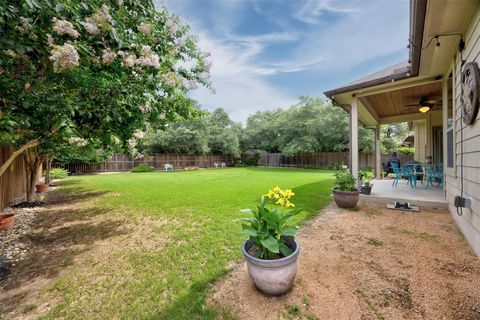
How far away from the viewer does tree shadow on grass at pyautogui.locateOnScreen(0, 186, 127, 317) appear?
2.14 metres

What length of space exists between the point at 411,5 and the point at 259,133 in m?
19.6

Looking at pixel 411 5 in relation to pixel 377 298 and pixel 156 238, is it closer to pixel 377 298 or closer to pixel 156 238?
pixel 377 298

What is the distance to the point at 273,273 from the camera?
1.72 metres

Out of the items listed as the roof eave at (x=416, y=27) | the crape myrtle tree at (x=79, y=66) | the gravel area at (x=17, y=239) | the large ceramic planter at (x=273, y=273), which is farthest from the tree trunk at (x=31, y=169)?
the roof eave at (x=416, y=27)

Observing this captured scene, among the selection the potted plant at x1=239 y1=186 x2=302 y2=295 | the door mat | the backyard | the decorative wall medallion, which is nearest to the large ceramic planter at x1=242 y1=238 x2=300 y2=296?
the potted plant at x1=239 y1=186 x2=302 y2=295

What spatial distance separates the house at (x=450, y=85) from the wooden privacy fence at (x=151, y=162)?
53.2 ft

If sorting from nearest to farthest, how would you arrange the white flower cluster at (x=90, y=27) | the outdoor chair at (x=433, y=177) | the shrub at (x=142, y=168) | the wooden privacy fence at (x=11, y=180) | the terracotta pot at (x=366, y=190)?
the white flower cluster at (x=90, y=27) < the wooden privacy fence at (x=11, y=180) < the terracotta pot at (x=366, y=190) < the outdoor chair at (x=433, y=177) < the shrub at (x=142, y=168)

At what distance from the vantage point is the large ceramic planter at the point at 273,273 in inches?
67.6

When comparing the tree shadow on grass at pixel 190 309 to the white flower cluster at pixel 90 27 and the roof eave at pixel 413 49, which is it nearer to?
the white flower cluster at pixel 90 27

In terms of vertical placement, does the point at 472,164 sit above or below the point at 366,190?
above

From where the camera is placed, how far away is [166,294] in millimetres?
1915

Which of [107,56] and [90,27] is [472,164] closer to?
[107,56]

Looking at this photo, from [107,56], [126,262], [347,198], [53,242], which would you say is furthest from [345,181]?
[53,242]

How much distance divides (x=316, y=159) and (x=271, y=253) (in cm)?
1797
